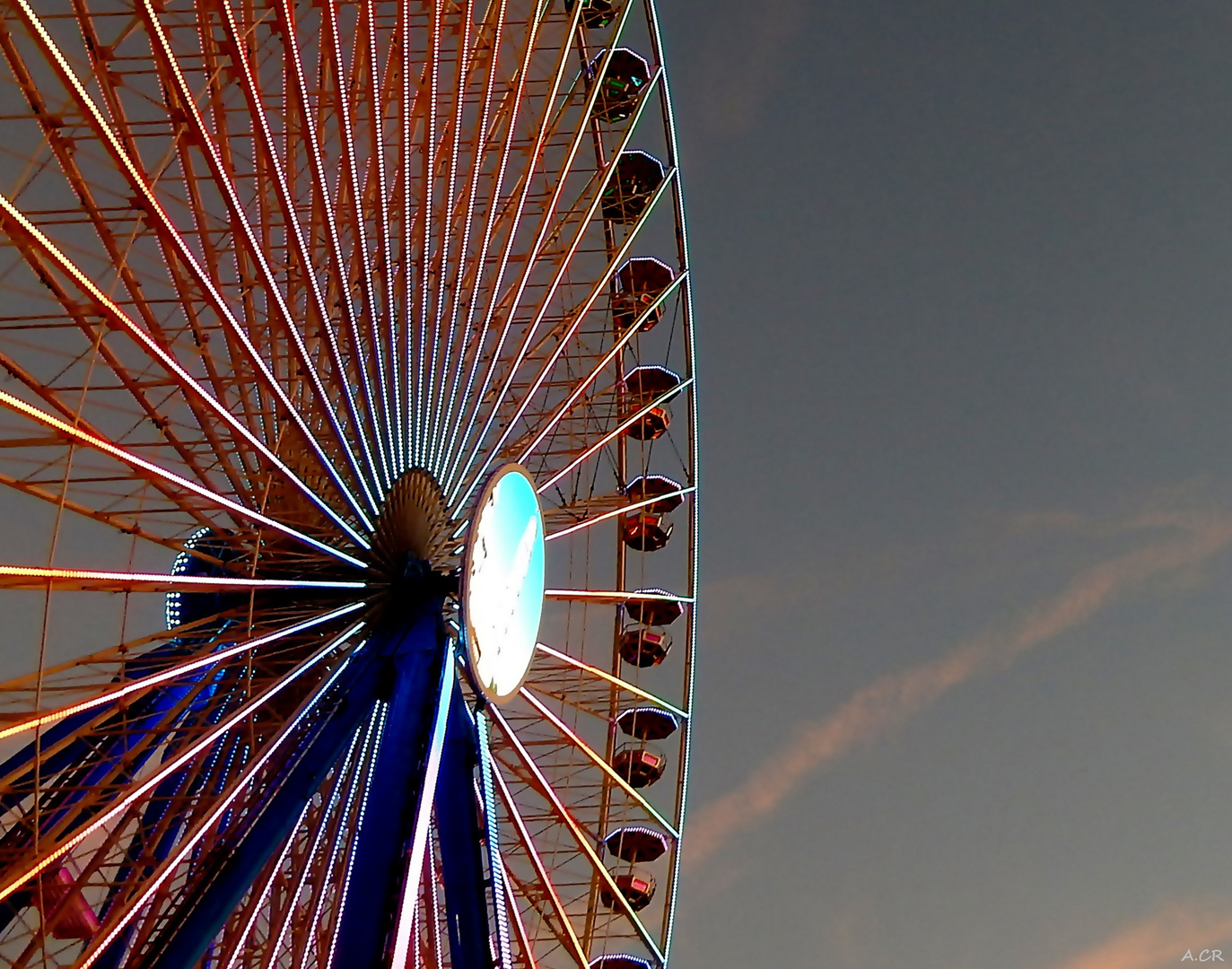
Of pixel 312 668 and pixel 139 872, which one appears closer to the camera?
pixel 139 872

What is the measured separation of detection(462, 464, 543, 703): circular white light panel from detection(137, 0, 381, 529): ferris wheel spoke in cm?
112

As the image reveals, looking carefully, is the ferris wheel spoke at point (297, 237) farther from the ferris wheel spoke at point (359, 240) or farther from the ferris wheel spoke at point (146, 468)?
the ferris wheel spoke at point (146, 468)

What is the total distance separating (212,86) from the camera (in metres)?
14.5

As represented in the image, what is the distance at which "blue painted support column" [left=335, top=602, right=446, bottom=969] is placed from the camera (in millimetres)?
11688

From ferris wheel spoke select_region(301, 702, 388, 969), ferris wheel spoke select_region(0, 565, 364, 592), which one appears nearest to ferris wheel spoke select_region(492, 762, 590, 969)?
ferris wheel spoke select_region(301, 702, 388, 969)

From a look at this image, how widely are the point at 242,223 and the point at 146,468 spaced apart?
2120 millimetres

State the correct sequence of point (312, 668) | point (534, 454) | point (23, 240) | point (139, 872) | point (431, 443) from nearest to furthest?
point (23, 240) < point (139, 872) < point (312, 668) < point (431, 443) < point (534, 454)

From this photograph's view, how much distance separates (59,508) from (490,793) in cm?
519

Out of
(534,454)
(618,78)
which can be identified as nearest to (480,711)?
(534,454)

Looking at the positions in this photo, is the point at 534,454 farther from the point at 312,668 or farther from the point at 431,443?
the point at 312,668

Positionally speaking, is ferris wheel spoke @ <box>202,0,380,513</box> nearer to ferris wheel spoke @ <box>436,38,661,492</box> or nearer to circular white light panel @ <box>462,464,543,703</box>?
circular white light panel @ <box>462,464,543,703</box>

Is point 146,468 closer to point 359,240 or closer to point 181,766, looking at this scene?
point 181,766

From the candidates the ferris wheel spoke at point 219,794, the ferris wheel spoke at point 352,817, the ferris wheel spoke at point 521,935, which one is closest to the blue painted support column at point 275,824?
the ferris wheel spoke at point 219,794

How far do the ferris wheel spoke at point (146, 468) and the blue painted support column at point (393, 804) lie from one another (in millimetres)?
984
